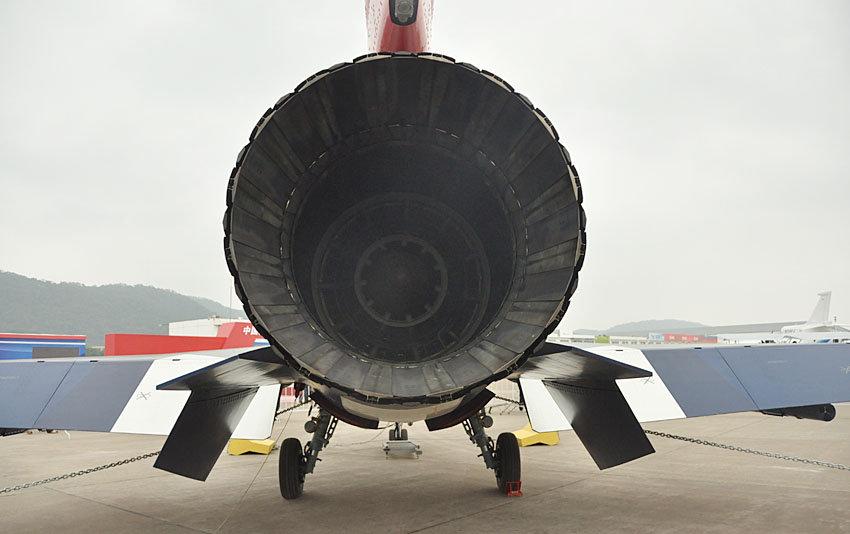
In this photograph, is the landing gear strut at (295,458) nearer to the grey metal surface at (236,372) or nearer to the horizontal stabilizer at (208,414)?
the horizontal stabilizer at (208,414)

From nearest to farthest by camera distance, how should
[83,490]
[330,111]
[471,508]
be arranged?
[330,111] → [471,508] → [83,490]

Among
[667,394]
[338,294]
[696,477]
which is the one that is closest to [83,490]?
[338,294]

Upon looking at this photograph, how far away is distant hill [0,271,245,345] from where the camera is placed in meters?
86.5

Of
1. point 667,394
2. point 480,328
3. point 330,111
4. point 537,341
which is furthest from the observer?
point 667,394

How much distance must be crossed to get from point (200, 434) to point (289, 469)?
1.68 m

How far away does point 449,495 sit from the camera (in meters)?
5.21

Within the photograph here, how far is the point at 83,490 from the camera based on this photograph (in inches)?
228

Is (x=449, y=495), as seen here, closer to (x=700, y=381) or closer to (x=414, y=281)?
(x=700, y=381)

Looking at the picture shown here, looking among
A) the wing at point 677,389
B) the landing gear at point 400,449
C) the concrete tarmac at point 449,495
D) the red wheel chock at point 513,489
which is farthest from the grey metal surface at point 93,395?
the landing gear at point 400,449

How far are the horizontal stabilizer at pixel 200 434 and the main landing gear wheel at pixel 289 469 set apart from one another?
1.29 metres

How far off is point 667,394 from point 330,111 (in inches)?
116

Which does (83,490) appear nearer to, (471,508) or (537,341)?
(471,508)

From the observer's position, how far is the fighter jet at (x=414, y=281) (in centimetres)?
226

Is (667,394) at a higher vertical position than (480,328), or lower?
lower
